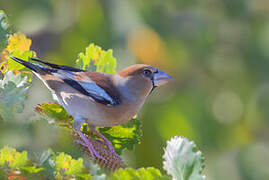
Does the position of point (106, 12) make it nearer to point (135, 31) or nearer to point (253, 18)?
point (135, 31)

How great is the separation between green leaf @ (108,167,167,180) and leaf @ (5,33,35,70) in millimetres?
428

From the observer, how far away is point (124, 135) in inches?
47.1

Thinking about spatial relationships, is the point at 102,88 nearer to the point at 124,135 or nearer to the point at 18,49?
the point at 124,135

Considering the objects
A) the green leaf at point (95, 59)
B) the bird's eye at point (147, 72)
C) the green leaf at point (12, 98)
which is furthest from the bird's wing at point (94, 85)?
the green leaf at point (12, 98)

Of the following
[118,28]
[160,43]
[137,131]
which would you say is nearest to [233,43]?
[160,43]

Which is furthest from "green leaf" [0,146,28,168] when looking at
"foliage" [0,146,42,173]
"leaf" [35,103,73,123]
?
"leaf" [35,103,73,123]

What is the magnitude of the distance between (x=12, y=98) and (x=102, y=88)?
0.99 m

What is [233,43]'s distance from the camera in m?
6.70

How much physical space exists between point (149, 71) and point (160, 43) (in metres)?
3.87

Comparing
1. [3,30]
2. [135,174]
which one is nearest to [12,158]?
[135,174]

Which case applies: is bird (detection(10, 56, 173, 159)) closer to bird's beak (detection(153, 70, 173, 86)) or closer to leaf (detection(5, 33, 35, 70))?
bird's beak (detection(153, 70, 173, 86))

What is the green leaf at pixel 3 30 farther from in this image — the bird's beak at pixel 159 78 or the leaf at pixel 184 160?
the bird's beak at pixel 159 78

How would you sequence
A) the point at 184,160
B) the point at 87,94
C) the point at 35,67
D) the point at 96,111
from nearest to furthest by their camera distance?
the point at 184,160
the point at 35,67
the point at 96,111
the point at 87,94

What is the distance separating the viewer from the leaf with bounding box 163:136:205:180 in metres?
0.71
